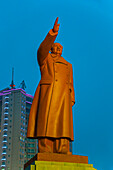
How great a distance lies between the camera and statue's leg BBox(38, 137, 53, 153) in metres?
6.98

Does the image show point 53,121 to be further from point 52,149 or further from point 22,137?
point 22,137

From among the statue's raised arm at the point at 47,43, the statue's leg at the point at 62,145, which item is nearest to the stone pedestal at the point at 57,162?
the statue's leg at the point at 62,145

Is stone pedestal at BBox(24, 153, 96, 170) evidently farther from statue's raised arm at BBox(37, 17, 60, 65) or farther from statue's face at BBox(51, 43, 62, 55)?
statue's face at BBox(51, 43, 62, 55)

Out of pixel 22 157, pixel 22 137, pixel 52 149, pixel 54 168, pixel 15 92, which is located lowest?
pixel 54 168

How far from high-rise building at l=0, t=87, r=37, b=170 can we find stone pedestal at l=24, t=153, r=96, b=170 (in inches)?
2413

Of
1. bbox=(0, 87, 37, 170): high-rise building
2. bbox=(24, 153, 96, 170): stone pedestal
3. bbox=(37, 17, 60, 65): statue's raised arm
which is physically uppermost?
bbox=(0, 87, 37, 170): high-rise building

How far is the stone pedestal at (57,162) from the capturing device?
6187 millimetres

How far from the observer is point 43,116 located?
A: 728cm

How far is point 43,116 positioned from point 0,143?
2577 inches

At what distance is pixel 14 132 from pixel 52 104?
63.9 metres

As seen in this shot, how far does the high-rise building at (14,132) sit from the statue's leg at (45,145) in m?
60.8

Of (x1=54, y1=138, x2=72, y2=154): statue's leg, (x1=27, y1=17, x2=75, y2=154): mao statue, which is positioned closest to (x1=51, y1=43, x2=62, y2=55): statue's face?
(x1=27, y1=17, x2=75, y2=154): mao statue

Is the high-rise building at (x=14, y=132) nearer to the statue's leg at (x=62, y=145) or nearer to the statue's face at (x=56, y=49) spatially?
the statue's face at (x=56, y=49)

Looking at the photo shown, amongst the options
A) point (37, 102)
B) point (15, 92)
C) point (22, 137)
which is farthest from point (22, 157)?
point (37, 102)
